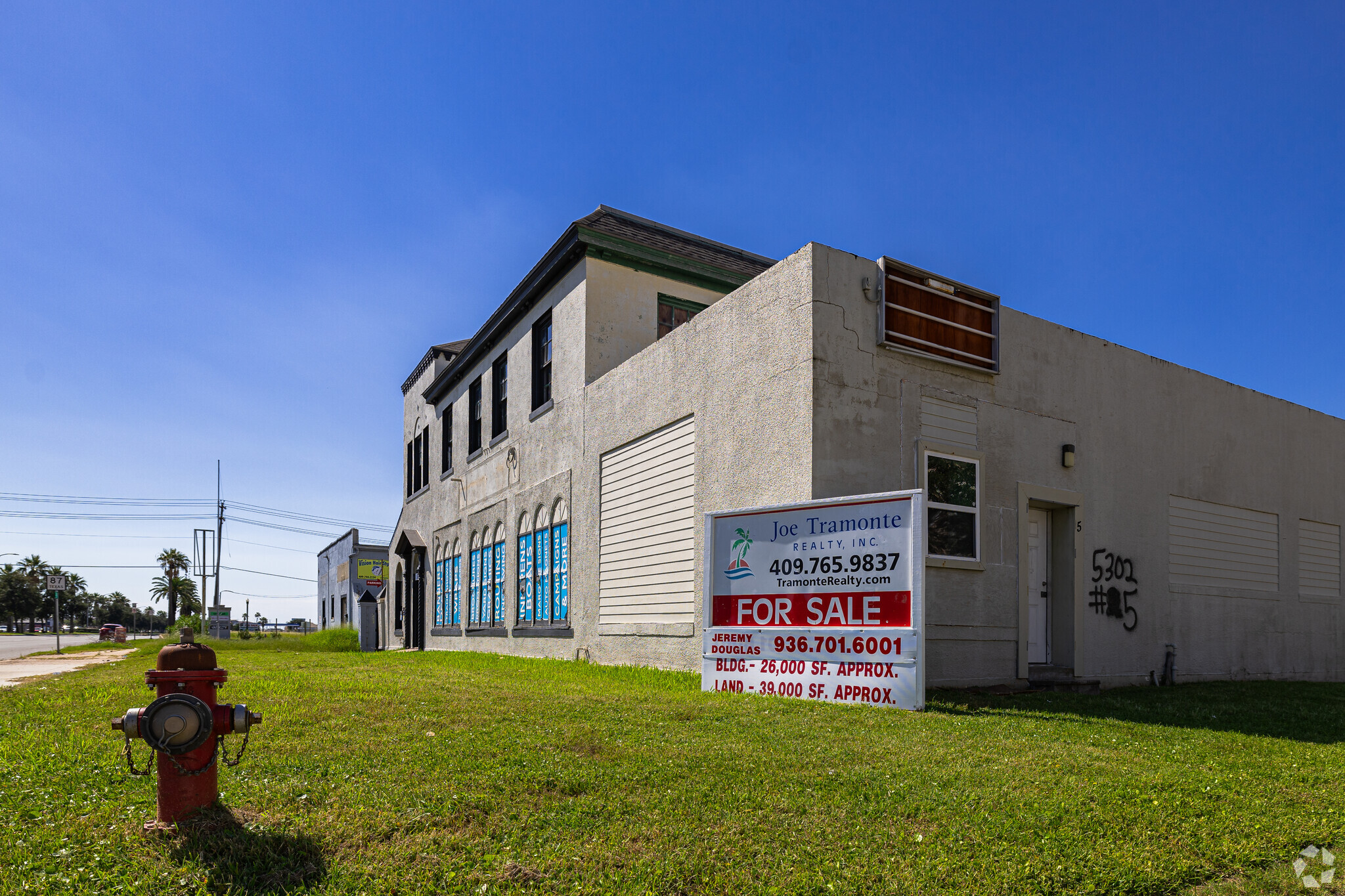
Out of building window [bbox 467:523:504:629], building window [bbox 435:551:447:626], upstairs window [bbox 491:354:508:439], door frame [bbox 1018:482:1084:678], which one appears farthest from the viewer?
building window [bbox 435:551:447:626]

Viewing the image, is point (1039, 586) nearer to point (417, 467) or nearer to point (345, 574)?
point (417, 467)

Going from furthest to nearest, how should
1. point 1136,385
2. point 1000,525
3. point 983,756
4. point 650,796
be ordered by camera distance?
point 1136,385
point 1000,525
point 983,756
point 650,796

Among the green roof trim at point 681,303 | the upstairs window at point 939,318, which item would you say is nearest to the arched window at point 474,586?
the green roof trim at point 681,303

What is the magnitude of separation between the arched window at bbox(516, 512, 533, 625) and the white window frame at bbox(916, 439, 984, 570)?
9848 millimetres

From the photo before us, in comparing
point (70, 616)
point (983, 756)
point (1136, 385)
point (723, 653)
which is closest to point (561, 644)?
point (723, 653)

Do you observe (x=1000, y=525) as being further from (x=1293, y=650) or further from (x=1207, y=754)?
(x=1293, y=650)

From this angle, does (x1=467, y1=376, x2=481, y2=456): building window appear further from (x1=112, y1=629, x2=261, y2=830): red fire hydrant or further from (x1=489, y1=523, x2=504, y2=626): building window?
(x1=112, y1=629, x2=261, y2=830): red fire hydrant

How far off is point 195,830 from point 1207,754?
6964 mm

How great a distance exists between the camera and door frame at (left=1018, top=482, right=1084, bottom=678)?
12.8m

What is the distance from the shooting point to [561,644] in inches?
689

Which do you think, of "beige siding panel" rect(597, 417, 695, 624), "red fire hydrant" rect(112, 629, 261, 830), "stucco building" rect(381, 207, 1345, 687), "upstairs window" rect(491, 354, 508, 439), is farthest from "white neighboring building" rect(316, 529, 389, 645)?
"red fire hydrant" rect(112, 629, 261, 830)

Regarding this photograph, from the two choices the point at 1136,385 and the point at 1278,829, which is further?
the point at 1136,385

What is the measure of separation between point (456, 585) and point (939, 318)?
53.6ft

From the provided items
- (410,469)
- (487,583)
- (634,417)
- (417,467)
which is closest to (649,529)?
(634,417)
